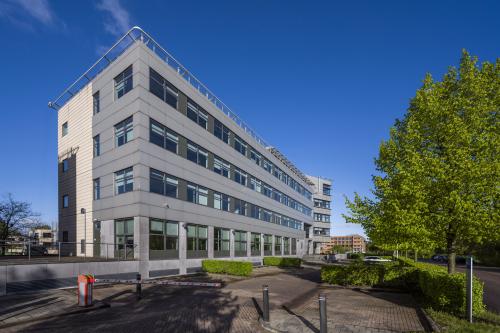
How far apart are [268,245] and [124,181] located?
27121 millimetres

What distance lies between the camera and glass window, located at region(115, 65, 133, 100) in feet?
79.3

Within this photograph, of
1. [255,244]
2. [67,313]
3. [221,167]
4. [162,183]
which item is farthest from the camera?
[255,244]

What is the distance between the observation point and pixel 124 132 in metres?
24.0

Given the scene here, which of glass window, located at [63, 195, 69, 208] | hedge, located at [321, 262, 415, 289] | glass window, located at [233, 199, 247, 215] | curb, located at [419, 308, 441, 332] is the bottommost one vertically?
hedge, located at [321, 262, 415, 289]

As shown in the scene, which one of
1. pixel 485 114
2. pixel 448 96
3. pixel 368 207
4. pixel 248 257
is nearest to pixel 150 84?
pixel 368 207

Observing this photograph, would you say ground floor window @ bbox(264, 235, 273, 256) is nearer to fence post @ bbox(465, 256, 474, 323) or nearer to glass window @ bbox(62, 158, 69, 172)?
glass window @ bbox(62, 158, 69, 172)

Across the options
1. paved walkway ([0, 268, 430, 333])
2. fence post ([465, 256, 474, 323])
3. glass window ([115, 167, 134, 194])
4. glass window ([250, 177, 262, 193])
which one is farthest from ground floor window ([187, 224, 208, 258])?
fence post ([465, 256, 474, 323])

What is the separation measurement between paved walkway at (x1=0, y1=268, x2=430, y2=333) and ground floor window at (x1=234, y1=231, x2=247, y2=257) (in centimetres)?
1987

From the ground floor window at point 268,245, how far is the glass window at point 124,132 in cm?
2632

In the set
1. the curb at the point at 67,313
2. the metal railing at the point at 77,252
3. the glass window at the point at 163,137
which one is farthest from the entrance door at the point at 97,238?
the curb at the point at 67,313

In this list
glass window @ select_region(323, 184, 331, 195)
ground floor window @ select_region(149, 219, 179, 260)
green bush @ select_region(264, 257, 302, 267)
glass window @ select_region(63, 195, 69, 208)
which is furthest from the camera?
glass window @ select_region(323, 184, 331, 195)

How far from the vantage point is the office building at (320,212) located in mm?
78000

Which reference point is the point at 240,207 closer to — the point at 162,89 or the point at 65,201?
the point at 162,89

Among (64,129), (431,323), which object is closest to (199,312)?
(431,323)
